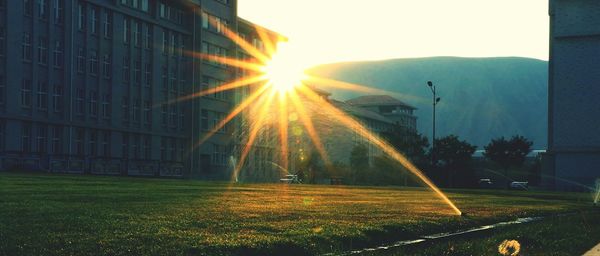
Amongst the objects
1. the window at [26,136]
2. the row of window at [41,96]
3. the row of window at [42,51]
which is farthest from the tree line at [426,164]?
the window at [26,136]

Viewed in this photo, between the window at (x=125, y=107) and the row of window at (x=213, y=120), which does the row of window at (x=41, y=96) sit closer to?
the window at (x=125, y=107)

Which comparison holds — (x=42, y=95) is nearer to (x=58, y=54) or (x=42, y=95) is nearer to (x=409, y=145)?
(x=58, y=54)

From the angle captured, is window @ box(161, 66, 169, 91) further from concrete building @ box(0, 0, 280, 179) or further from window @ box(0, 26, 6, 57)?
window @ box(0, 26, 6, 57)

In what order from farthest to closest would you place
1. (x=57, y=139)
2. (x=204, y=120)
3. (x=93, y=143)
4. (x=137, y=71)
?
(x=204, y=120)
(x=137, y=71)
(x=93, y=143)
(x=57, y=139)

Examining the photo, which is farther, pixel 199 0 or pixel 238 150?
pixel 238 150

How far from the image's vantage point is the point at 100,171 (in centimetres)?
6594

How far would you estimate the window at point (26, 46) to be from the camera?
64.2 m

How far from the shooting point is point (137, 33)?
264 ft

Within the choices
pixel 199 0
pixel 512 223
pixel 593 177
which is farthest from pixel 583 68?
pixel 512 223

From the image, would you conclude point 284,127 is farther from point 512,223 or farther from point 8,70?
point 512,223

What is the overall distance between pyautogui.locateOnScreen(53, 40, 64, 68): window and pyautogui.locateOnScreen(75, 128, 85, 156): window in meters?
6.38

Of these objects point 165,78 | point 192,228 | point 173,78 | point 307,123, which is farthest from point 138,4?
point 192,228

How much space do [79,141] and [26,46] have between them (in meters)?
10.7

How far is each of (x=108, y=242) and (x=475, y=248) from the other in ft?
17.0
